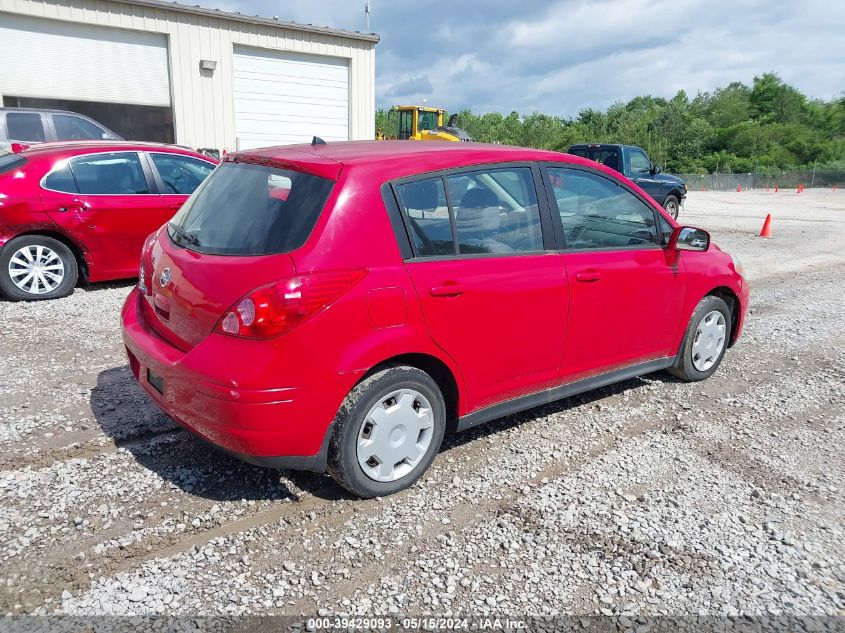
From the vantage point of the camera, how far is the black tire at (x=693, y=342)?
15.9 ft

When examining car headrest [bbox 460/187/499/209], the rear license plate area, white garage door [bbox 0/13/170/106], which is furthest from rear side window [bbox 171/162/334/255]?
white garage door [bbox 0/13/170/106]

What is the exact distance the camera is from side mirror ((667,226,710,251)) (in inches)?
177

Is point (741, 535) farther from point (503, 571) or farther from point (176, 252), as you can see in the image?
point (176, 252)

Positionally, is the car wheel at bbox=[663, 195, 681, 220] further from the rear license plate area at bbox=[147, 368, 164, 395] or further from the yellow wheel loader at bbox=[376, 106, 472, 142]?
the rear license plate area at bbox=[147, 368, 164, 395]

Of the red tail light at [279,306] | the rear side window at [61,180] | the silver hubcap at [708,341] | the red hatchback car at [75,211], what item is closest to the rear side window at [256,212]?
the red tail light at [279,306]

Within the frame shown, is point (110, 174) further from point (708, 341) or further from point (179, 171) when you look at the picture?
point (708, 341)

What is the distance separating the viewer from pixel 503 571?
111 inches

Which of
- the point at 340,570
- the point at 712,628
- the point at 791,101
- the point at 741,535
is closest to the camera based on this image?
the point at 712,628

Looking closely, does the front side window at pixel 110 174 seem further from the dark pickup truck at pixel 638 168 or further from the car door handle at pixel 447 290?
the dark pickup truck at pixel 638 168

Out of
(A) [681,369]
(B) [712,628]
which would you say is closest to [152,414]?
(B) [712,628]

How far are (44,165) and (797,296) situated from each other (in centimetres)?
916

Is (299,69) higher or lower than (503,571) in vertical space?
higher

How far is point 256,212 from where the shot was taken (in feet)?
10.6

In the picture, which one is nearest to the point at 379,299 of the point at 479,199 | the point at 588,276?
the point at 479,199
